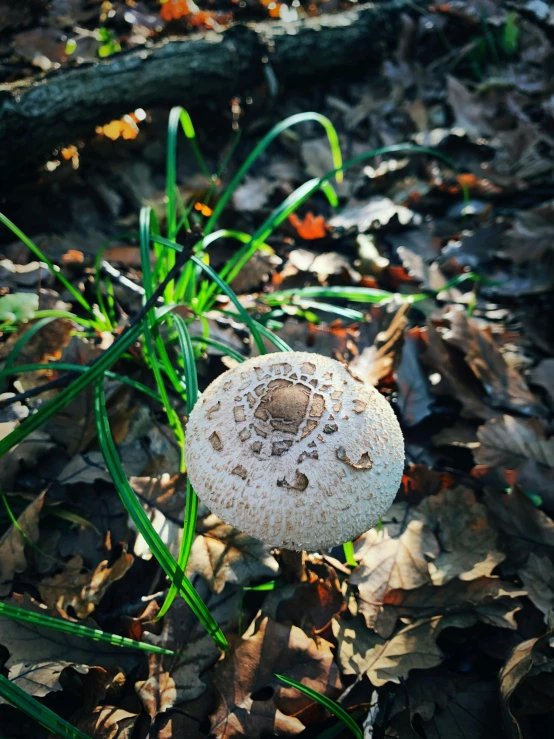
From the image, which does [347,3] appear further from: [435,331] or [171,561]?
[171,561]

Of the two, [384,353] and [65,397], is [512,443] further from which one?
[65,397]

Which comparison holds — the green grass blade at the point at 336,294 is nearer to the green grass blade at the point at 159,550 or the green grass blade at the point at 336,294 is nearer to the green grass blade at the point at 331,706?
the green grass blade at the point at 159,550

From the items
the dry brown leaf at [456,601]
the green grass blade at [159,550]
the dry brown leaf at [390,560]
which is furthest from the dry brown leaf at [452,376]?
the green grass blade at [159,550]

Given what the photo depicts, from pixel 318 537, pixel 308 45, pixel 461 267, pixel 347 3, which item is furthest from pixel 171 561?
pixel 347 3

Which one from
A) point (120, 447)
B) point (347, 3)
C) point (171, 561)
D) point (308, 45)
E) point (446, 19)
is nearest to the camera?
point (171, 561)

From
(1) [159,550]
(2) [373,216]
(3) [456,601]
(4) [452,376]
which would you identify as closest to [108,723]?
(1) [159,550]
